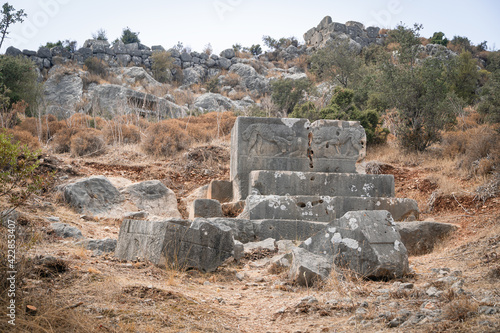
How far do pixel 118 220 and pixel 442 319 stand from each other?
7176 mm

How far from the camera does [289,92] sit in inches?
988

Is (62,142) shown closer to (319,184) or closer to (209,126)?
(209,126)

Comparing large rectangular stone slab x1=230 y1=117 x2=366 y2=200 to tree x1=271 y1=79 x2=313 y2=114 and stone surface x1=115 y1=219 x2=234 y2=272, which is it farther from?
tree x1=271 y1=79 x2=313 y2=114

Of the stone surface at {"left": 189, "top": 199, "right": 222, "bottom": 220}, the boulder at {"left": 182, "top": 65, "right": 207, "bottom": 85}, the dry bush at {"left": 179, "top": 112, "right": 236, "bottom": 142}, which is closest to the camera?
the stone surface at {"left": 189, "top": 199, "right": 222, "bottom": 220}

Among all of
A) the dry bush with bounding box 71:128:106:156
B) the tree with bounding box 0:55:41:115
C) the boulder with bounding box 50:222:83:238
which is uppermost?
the tree with bounding box 0:55:41:115

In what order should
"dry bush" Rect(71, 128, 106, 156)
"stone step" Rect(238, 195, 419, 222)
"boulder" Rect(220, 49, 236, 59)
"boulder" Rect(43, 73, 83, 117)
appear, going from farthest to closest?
1. "boulder" Rect(220, 49, 236, 59)
2. "boulder" Rect(43, 73, 83, 117)
3. "dry bush" Rect(71, 128, 106, 156)
4. "stone step" Rect(238, 195, 419, 222)

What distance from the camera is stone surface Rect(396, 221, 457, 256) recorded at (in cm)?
705

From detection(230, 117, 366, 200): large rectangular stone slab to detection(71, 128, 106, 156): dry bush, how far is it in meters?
5.90

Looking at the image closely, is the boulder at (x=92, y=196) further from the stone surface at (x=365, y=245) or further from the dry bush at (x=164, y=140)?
the stone surface at (x=365, y=245)

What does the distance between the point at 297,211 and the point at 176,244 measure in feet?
11.4

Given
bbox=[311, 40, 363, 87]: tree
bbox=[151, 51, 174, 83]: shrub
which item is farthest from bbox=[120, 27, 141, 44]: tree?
bbox=[311, 40, 363, 87]: tree

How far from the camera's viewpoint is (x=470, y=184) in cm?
1088

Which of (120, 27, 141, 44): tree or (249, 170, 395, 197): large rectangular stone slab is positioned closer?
(249, 170, 395, 197): large rectangular stone slab

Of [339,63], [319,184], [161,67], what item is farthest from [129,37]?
[319,184]
